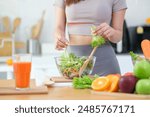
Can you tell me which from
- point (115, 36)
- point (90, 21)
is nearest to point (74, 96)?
point (115, 36)

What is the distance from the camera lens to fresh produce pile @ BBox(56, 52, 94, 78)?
1838mm

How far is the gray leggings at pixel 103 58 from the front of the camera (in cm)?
227

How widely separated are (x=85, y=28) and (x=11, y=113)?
105 cm

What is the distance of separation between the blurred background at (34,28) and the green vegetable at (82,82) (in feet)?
7.14

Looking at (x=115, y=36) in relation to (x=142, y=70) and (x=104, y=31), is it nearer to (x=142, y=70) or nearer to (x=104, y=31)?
(x=104, y=31)

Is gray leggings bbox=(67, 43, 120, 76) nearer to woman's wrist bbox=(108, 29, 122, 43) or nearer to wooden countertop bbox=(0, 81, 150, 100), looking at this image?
woman's wrist bbox=(108, 29, 122, 43)

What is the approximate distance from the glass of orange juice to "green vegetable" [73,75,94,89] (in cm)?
22

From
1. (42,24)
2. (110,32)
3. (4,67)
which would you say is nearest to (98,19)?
(110,32)

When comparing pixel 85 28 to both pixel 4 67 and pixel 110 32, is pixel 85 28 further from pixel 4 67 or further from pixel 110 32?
pixel 4 67

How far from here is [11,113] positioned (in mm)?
1355

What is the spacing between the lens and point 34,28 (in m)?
4.01

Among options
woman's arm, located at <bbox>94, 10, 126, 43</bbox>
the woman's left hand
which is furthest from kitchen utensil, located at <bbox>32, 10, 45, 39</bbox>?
the woman's left hand

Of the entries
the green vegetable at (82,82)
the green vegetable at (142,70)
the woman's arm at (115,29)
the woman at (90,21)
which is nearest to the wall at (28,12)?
the woman at (90,21)

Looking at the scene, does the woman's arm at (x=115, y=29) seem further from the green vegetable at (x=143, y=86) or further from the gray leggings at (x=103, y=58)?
the green vegetable at (x=143, y=86)
